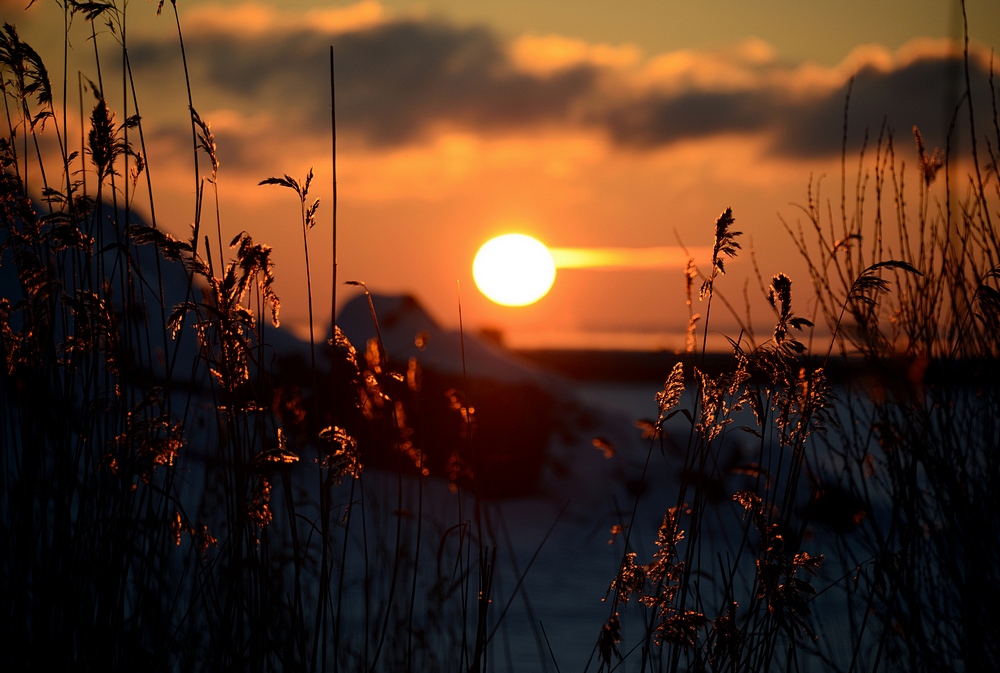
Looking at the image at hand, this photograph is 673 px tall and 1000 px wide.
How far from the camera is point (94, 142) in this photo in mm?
1563

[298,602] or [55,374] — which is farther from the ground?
[55,374]

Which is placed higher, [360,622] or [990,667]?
[990,667]

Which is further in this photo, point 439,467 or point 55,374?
point 439,467

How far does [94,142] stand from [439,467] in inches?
182

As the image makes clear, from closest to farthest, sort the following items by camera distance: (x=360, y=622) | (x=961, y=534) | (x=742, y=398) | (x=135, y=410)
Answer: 1. (x=135, y=410)
2. (x=742, y=398)
3. (x=961, y=534)
4. (x=360, y=622)

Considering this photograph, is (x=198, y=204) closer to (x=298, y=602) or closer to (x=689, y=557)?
(x=298, y=602)

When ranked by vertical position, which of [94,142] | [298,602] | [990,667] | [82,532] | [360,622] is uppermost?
[94,142]

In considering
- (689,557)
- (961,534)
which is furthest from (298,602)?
(961,534)

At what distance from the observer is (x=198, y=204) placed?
167cm

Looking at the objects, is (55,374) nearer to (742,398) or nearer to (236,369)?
(236,369)

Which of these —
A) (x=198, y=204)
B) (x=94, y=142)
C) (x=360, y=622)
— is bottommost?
(x=360, y=622)

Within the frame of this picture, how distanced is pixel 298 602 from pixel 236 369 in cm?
47

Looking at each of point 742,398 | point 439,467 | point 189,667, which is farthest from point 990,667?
point 439,467

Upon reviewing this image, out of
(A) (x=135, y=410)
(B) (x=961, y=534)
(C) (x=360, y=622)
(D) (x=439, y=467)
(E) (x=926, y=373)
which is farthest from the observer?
(D) (x=439, y=467)
